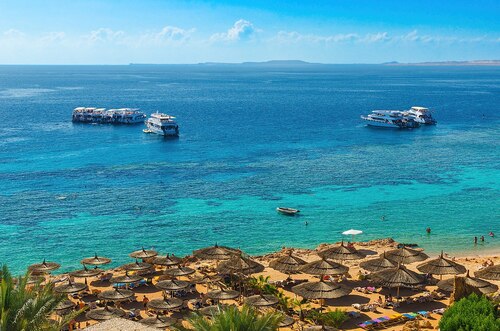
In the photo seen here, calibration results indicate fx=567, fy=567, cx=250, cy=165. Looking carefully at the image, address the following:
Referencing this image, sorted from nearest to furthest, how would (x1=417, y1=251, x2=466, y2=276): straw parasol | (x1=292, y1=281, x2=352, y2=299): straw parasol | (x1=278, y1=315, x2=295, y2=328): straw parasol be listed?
(x1=278, y1=315, x2=295, y2=328): straw parasol < (x1=292, y1=281, x2=352, y2=299): straw parasol < (x1=417, y1=251, x2=466, y2=276): straw parasol

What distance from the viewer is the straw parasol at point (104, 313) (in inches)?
1172

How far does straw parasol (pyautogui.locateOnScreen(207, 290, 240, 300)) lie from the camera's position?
32125 mm

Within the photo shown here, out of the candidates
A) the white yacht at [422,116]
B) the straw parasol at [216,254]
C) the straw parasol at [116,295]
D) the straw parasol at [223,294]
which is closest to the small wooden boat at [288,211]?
the straw parasol at [216,254]

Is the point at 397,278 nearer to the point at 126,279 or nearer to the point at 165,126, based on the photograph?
the point at 126,279

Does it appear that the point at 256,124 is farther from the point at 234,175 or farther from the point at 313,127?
the point at 234,175

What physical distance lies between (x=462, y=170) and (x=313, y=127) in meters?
48.8

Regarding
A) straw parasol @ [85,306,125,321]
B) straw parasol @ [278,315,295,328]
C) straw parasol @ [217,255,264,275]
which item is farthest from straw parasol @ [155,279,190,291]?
straw parasol @ [278,315,295,328]

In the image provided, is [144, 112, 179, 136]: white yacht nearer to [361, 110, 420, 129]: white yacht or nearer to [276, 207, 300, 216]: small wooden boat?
[361, 110, 420, 129]: white yacht

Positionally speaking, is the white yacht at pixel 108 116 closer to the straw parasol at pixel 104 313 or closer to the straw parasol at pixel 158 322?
the straw parasol at pixel 104 313

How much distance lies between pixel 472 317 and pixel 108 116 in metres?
114

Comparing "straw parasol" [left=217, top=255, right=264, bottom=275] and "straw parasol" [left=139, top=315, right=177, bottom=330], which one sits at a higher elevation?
"straw parasol" [left=217, top=255, right=264, bottom=275]

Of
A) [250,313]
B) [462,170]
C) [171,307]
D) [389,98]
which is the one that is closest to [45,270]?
[171,307]

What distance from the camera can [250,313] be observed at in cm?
1834

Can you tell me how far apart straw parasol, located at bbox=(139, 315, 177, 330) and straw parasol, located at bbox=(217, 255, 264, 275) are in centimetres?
654
